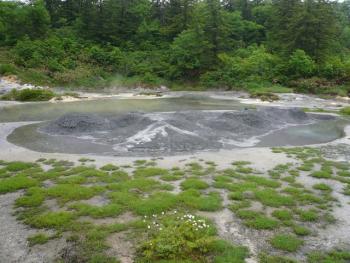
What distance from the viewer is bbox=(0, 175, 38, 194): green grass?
35.7 feet

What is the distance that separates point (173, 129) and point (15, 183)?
9.87 metres

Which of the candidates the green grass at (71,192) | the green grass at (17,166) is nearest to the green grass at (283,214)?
the green grass at (71,192)

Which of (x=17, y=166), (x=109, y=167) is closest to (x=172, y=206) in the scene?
(x=109, y=167)

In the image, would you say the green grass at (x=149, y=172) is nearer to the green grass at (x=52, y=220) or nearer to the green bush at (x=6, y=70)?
the green grass at (x=52, y=220)

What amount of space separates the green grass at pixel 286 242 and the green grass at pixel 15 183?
26.2 feet

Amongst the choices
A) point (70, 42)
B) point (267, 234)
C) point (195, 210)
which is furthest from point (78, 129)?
point (70, 42)

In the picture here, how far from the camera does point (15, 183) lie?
11195 mm

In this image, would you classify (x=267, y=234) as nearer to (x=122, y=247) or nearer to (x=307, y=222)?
(x=307, y=222)

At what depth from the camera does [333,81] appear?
1625 inches

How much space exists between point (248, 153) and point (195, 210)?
23.0ft

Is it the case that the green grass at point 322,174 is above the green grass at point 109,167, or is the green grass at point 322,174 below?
below

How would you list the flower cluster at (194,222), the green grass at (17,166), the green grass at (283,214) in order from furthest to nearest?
the green grass at (17,166) < the green grass at (283,214) < the flower cluster at (194,222)

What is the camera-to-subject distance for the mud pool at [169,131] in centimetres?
1691

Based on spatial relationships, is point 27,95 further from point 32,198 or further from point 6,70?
point 32,198
